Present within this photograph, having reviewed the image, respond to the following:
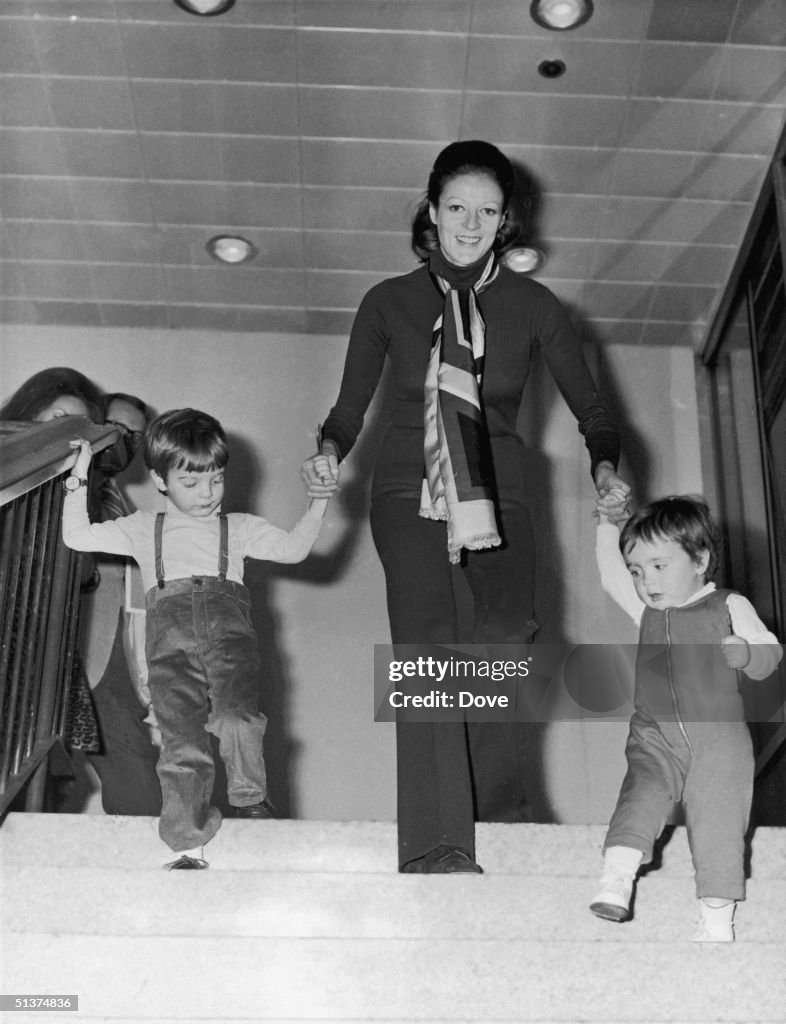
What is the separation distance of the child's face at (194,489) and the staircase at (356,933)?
71 cm

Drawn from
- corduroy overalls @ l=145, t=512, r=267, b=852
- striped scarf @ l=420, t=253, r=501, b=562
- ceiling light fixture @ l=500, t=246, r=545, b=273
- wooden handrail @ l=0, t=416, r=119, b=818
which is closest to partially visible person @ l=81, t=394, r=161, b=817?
wooden handrail @ l=0, t=416, r=119, b=818

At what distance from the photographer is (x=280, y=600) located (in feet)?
16.8

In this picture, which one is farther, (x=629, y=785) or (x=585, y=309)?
(x=585, y=309)

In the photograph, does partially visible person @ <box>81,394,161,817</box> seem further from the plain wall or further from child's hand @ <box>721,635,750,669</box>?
child's hand @ <box>721,635,750,669</box>

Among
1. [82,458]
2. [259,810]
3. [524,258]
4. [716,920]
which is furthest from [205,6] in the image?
[716,920]

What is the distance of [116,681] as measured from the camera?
364 centimetres

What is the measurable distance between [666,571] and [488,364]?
1.89 feet

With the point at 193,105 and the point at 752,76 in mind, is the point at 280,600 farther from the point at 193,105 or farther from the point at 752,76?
the point at 752,76

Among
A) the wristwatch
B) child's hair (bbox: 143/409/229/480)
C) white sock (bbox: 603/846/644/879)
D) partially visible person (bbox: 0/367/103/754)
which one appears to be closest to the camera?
white sock (bbox: 603/846/644/879)

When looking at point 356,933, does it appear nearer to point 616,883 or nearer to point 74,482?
point 616,883

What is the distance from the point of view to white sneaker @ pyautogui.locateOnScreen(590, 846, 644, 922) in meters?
2.27

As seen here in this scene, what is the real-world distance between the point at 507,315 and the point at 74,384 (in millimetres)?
1641

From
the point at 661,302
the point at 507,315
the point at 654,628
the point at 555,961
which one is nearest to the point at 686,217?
the point at 661,302

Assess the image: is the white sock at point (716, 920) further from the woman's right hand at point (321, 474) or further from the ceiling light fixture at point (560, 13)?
the ceiling light fixture at point (560, 13)
